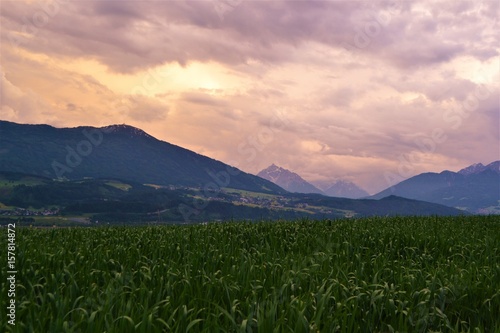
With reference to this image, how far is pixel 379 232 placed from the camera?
49.0 ft

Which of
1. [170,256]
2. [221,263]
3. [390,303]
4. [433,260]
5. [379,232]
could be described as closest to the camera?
[390,303]

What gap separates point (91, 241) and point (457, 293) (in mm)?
9993

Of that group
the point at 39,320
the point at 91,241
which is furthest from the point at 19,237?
the point at 39,320

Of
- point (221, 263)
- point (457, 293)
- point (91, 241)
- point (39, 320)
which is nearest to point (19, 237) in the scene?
point (91, 241)

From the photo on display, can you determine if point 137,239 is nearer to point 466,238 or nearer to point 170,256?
point 170,256

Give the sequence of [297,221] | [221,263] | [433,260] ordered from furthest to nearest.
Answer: [297,221], [433,260], [221,263]

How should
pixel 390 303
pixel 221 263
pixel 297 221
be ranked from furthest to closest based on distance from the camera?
pixel 297 221
pixel 221 263
pixel 390 303

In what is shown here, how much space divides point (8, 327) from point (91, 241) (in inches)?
323

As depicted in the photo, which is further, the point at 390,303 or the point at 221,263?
the point at 221,263

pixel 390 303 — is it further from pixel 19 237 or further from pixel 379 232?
pixel 19 237

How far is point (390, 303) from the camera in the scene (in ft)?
20.8

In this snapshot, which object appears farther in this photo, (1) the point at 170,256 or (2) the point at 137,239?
(2) the point at 137,239

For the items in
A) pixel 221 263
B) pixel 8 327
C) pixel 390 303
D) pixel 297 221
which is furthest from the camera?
pixel 297 221

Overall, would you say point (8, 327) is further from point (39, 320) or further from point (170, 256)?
point (170, 256)
